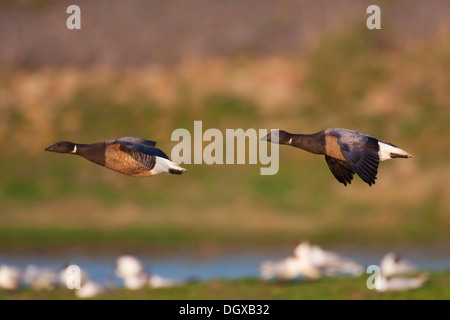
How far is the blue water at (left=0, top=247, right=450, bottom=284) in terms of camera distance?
25.9 meters

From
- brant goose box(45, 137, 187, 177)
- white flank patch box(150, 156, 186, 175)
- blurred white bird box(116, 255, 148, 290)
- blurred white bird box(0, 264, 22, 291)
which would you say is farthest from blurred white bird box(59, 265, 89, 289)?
white flank patch box(150, 156, 186, 175)

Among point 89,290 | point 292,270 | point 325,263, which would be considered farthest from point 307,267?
point 89,290

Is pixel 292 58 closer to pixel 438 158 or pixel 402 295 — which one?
pixel 438 158

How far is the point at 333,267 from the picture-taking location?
20906mm

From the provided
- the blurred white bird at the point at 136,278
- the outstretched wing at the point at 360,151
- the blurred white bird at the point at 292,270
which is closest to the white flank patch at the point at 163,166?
the outstretched wing at the point at 360,151

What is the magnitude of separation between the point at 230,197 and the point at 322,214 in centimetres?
264

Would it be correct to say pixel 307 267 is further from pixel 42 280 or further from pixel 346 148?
pixel 346 148

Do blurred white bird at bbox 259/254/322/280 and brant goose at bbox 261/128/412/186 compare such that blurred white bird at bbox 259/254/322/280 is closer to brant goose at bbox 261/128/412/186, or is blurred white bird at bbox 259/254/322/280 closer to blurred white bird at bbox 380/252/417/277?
blurred white bird at bbox 380/252/417/277

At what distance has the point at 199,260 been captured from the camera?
27094mm

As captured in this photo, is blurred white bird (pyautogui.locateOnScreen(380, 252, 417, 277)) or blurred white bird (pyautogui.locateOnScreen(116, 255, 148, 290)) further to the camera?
blurred white bird (pyautogui.locateOnScreen(116, 255, 148, 290))

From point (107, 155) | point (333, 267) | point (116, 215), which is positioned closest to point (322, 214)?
point (116, 215)

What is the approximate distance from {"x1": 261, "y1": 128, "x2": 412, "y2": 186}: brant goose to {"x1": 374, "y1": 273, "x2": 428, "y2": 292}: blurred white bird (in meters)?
6.88

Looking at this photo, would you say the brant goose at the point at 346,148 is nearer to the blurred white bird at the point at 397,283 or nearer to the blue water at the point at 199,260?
the blurred white bird at the point at 397,283

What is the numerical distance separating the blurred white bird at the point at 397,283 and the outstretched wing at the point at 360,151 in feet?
24.3
